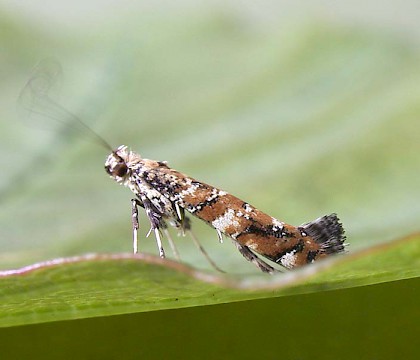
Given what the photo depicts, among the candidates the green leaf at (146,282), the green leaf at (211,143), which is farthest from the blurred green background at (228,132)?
the green leaf at (146,282)

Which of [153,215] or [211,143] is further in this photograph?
[211,143]

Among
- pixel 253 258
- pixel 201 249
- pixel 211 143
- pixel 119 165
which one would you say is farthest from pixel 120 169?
pixel 211 143

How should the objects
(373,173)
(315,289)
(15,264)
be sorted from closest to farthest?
(315,289) < (15,264) < (373,173)

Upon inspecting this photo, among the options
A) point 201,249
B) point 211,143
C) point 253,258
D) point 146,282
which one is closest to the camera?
point 146,282

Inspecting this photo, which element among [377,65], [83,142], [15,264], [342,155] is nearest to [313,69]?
[377,65]

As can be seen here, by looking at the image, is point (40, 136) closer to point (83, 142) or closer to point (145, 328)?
point (83, 142)

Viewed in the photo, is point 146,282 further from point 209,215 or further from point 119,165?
point 119,165

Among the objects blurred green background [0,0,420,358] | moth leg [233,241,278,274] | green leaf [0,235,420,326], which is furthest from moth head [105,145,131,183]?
green leaf [0,235,420,326]
